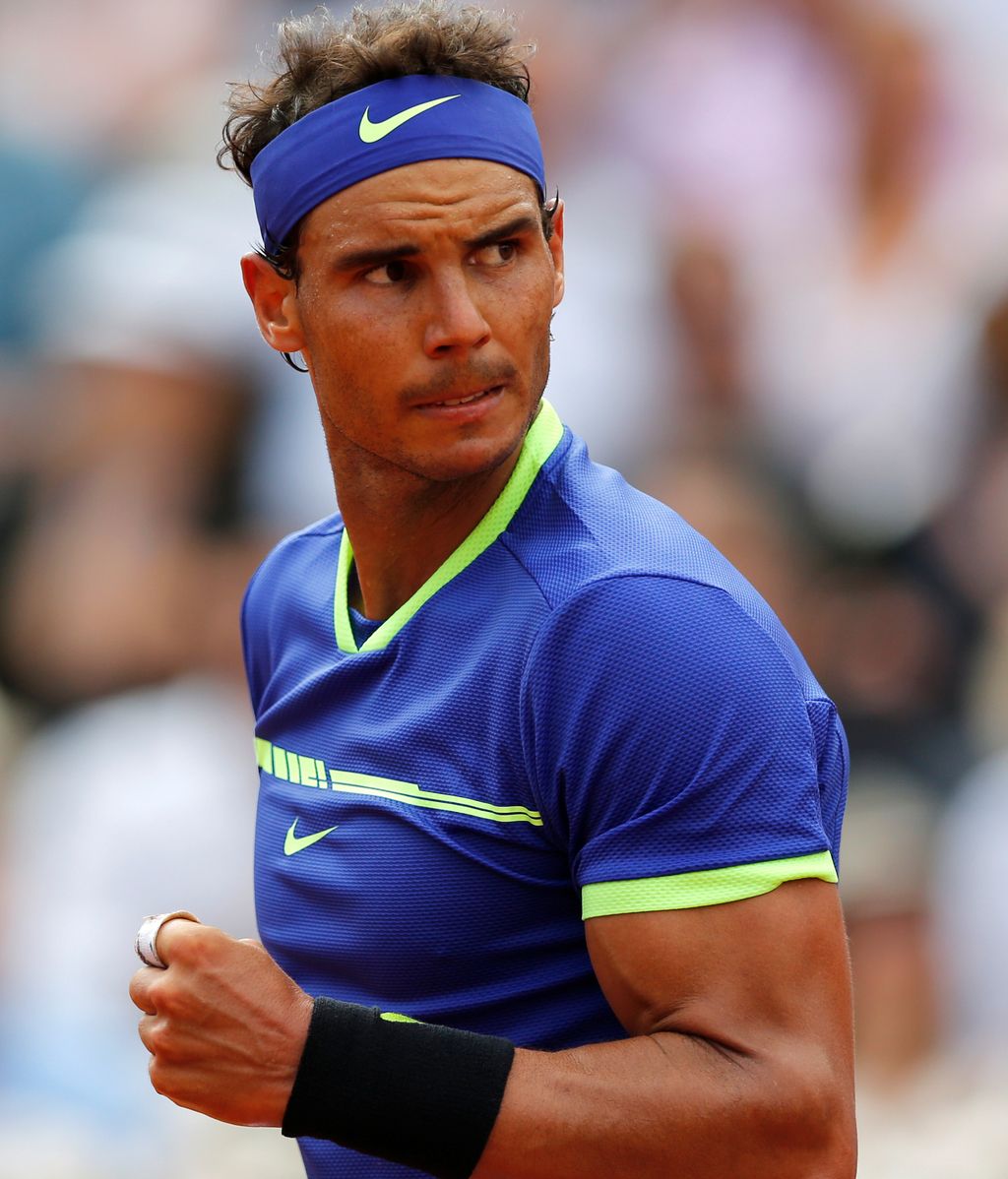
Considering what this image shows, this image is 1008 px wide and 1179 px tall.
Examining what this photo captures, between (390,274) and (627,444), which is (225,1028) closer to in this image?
(390,274)

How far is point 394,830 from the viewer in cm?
203

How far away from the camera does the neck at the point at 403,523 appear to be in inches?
87.0

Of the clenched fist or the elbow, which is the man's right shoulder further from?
the elbow

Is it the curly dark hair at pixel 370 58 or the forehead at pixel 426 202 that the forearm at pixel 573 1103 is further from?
the curly dark hair at pixel 370 58

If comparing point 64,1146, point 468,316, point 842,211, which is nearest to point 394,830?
point 468,316

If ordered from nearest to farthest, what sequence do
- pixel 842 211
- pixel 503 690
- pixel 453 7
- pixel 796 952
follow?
1. pixel 796 952
2. pixel 503 690
3. pixel 453 7
4. pixel 842 211

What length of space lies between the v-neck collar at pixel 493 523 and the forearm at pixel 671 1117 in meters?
0.63

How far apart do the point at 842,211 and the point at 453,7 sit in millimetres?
3087

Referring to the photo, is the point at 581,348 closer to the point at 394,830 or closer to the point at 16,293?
the point at 16,293

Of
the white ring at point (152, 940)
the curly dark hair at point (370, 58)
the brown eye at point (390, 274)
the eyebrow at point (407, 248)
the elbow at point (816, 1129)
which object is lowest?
the elbow at point (816, 1129)

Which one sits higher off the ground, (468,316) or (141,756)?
(468,316)

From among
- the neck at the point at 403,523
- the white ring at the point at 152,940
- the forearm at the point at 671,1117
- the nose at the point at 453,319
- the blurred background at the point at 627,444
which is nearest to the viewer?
the forearm at the point at 671,1117

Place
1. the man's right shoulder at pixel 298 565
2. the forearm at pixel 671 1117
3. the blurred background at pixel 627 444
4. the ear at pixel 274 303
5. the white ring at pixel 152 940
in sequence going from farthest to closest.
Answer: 1. the blurred background at pixel 627 444
2. the man's right shoulder at pixel 298 565
3. the ear at pixel 274 303
4. the white ring at pixel 152 940
5. the forearm at pixel 671 1117

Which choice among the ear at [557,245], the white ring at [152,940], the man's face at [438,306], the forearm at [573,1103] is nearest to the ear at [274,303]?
the man's face at [438,306]
